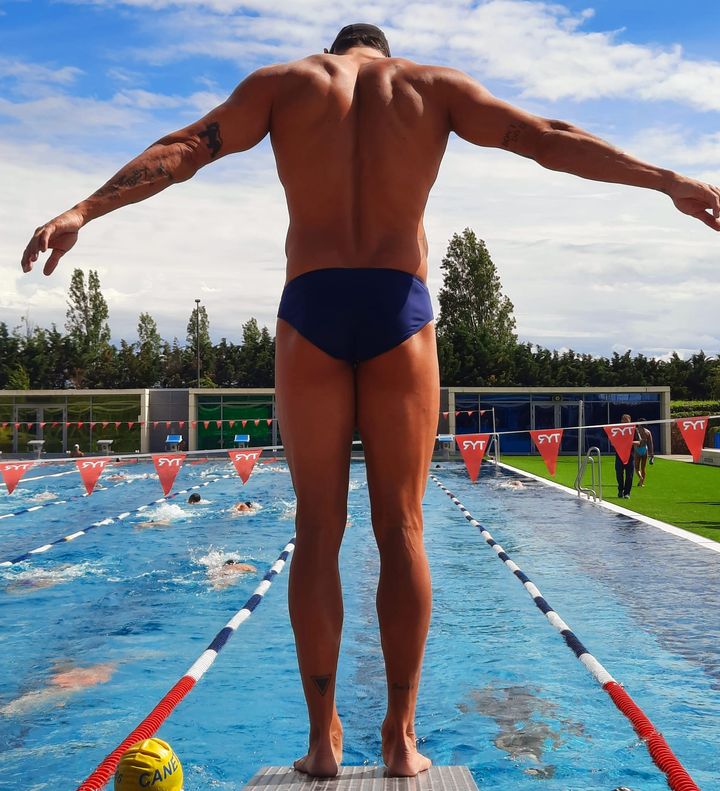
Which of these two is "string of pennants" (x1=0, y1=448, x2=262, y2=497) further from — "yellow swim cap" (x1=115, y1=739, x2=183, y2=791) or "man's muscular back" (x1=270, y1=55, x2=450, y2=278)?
"man's muscular back" (x1=270, y1=55, x2=450, y2=278)

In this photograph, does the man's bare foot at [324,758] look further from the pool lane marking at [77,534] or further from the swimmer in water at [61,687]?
the pool lane marking at [77,534]

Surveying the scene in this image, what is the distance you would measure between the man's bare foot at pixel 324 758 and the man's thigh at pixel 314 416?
63 cm

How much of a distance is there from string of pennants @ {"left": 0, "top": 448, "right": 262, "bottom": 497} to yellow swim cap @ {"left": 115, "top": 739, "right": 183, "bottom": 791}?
8.67 metres

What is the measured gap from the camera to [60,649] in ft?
21.4

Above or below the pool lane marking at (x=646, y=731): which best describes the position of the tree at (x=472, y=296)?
above

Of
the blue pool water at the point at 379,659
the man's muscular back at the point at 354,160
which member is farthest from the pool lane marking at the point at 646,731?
the man's muscular back at the point at 354,160

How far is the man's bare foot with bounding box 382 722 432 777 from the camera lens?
7.31 ft

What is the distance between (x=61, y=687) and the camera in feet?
17.8

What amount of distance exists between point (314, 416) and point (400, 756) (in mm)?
962

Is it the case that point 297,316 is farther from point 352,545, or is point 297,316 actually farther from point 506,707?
point 352,545

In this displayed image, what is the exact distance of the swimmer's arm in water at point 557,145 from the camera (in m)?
2.07

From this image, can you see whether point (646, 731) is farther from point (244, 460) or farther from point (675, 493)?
point (675, 493)

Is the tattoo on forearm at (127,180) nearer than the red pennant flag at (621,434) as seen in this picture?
Yes

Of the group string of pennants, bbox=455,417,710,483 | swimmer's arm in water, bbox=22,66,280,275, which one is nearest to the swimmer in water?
swimmer's arm in water, bbox=22,66,280,275
